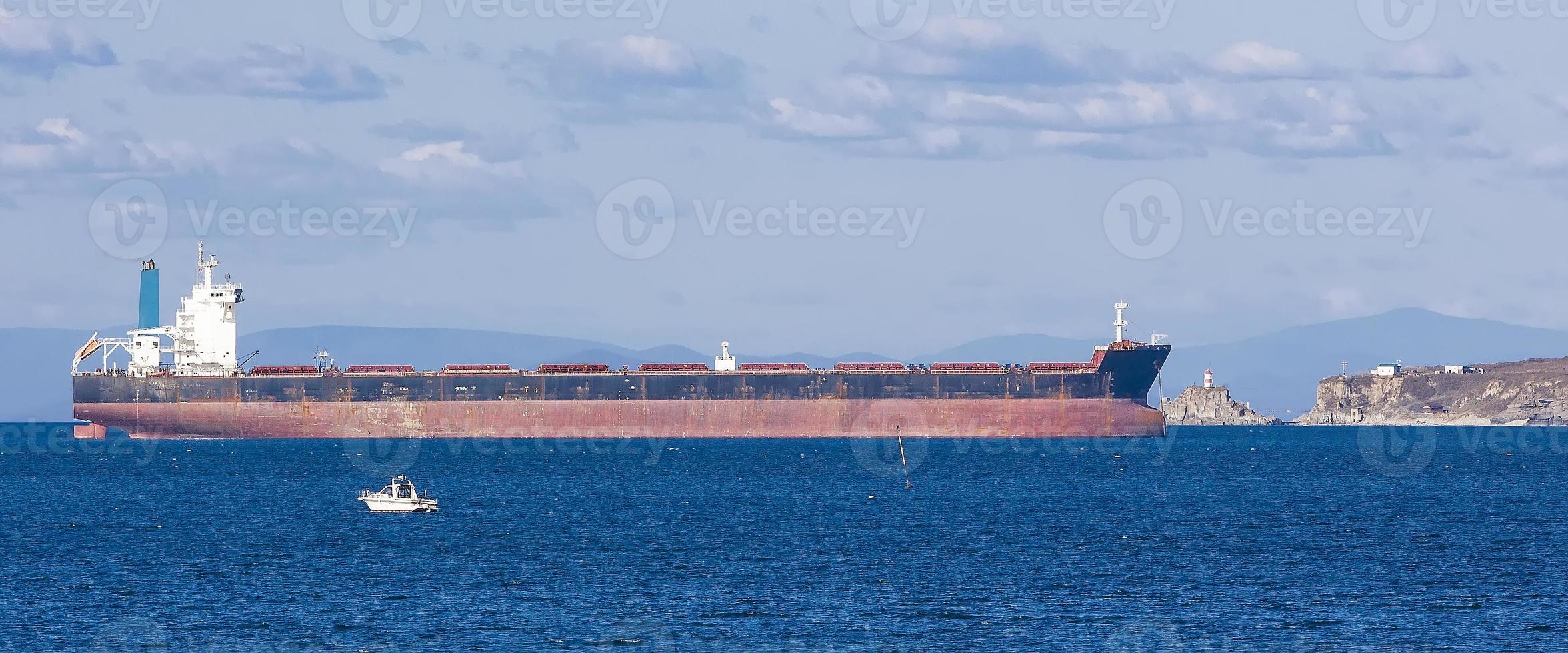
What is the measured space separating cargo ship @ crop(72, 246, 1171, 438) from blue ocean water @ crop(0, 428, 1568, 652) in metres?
11.0

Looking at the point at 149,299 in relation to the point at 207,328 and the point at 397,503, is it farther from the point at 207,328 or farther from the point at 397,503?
the point at 397,503

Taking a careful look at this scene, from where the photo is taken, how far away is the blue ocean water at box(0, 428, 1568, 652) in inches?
1465

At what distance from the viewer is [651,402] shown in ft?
341

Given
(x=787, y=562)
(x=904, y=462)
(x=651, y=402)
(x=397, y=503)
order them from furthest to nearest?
(x=651, y=402)
(x=904, y=462)
(x=397, y=503)
(x=787, y=562)

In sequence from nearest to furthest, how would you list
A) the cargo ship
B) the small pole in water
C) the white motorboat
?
the white motorboat
the small pole in water
the cargo ship

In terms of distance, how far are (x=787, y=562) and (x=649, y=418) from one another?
56.0 metres

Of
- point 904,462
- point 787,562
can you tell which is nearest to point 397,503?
point 787,562

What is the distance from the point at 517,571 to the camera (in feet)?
153

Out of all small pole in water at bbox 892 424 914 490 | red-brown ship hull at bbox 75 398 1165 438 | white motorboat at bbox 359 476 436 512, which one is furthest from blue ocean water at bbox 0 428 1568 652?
red-brown ship hull at bbox 75 398 1165 438

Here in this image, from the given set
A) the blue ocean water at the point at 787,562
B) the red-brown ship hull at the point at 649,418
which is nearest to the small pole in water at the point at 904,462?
the red-brown ship hull at the point at 649,418

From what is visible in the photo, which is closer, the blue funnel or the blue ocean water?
the blue ocean water

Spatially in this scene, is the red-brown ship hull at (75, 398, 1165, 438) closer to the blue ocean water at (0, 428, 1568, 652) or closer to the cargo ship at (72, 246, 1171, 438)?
the cargo ship at (72, 246, 1171, 438)

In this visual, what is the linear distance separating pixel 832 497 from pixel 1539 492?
32.7 m

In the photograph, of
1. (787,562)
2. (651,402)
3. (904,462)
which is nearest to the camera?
(787,562)
